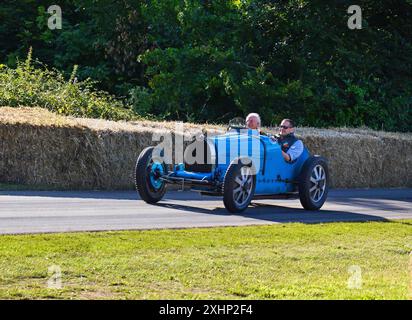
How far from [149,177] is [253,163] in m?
1.78

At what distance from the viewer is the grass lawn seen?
8.13 meters

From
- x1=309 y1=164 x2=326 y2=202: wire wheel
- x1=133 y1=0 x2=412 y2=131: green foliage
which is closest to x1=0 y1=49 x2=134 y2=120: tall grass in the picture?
x1=133 y1=0 x2=412 y2=131: green foliage

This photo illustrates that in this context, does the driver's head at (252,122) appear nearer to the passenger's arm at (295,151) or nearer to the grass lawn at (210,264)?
the passenger's arm at (295,151)

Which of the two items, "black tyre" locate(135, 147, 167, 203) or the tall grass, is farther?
the tall grass

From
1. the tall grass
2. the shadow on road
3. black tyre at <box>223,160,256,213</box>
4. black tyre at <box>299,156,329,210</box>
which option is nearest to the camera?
black tyre at <box>223,160,256,213</box>

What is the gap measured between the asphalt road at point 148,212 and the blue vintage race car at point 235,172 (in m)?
0.28

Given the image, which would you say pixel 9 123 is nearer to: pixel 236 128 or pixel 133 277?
pixel 236 128

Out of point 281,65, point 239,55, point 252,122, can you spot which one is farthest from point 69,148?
point 281,65

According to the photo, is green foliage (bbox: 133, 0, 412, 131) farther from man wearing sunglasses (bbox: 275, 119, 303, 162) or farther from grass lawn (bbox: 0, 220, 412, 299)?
grass lawn (bbox: 0, 220, 412, 299)

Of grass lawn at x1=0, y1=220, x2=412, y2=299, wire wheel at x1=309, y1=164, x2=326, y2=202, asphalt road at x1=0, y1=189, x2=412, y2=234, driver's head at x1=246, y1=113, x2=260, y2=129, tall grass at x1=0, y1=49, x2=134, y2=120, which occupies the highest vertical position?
tall grass at x1=0, y1=49, x2=134, y2=120

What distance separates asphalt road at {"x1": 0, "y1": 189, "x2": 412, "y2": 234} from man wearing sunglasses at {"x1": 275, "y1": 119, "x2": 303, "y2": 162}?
95 cm

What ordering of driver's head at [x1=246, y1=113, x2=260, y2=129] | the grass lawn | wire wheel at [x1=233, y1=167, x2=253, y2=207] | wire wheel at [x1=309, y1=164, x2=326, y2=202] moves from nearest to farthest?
the grass lawn
wire wheel at [x1=233, y1=167, x2=253, y2=207]
driver's head at [x1=246, y1=113, x2=260, y2=129]
wire wheel at [x1=309, y1=164, x2=326, y2=202]

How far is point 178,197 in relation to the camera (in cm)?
1788
